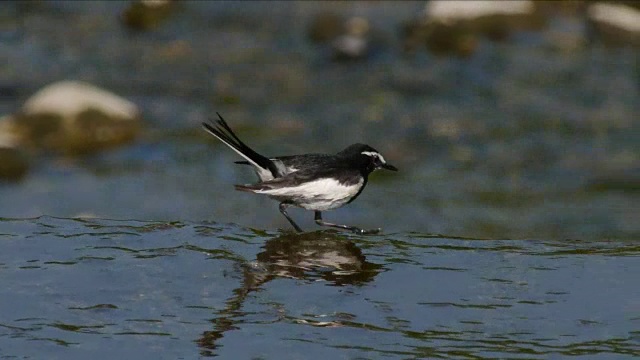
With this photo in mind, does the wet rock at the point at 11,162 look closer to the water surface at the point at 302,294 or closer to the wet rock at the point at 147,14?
the wet rock at the point at 147,14

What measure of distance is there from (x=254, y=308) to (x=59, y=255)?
59.3 inches

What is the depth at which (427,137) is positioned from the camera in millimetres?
16859

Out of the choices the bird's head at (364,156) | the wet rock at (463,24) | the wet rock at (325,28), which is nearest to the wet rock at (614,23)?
the wet rock at (463,24)

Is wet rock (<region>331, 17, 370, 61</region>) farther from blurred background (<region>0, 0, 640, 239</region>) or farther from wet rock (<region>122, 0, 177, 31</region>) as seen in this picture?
wet rock (<region>122, 0, 177, 31</region>)

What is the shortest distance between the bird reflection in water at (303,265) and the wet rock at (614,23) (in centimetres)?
1272

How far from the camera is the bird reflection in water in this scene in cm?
601

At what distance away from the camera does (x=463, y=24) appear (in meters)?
19.7

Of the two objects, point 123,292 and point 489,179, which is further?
point 489,179

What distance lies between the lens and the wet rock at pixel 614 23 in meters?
19.2

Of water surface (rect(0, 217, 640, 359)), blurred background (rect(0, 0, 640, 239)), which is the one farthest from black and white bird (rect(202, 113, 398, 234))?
blurred background (rect(0, 0, 640, 239))

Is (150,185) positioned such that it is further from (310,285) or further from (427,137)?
(310,285)

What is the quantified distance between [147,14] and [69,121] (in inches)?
199

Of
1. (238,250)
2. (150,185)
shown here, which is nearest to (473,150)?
(150,185)

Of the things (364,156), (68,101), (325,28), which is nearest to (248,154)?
(364,156)
